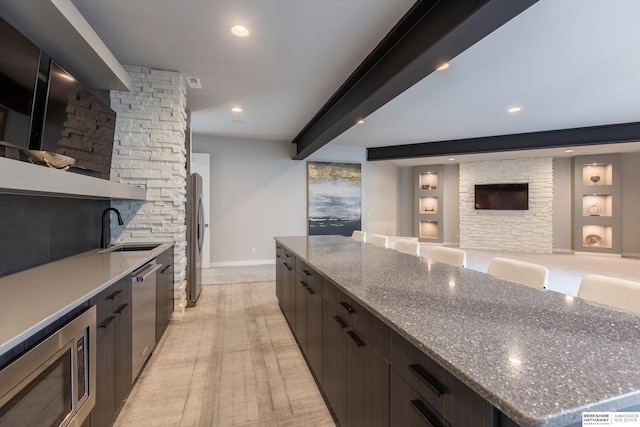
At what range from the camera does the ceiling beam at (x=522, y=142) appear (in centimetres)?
486

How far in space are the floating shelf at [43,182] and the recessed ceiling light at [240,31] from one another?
1.61m

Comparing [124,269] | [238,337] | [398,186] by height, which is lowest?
[238,337]

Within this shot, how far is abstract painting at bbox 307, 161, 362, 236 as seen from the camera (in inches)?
263

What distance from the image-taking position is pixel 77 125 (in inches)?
81.9

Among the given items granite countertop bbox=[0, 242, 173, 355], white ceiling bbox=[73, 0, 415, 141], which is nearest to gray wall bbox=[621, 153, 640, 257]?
white ceiling bbox=[73, 0, 415, 141]

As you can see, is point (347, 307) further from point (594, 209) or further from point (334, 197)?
point (594, 209)

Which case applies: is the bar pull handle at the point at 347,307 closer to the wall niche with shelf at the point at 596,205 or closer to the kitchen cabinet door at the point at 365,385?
the kitchen cabinet door at the point at 365,385

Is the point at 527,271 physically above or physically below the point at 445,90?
below

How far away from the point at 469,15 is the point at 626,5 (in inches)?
58.4

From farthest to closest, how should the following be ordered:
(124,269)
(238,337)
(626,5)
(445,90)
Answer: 1. (445,90)
2. (238,337)
3. (626,5)
4. (124,269)

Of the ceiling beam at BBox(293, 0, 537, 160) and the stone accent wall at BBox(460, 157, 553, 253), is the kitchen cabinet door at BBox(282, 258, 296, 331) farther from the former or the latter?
the stone accent wall at BBox(460, 157, 553, 253)

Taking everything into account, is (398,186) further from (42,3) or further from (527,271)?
(42,3)

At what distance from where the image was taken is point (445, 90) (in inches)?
140

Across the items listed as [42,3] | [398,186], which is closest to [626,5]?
[42,3]
